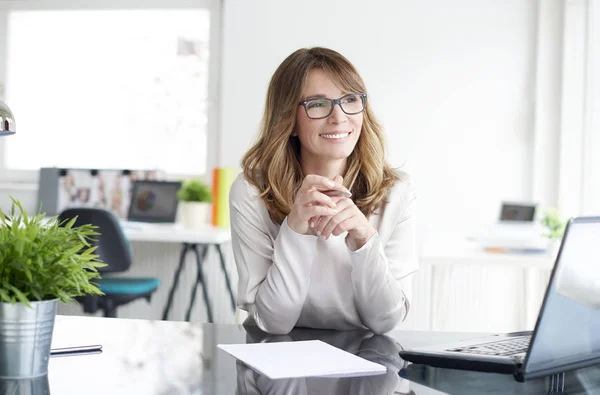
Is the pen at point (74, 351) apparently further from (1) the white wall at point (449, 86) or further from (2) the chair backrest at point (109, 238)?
(1) the white wall at point (449, 86)

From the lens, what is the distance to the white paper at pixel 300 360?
3.18 feet

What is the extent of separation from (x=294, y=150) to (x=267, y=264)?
322mm

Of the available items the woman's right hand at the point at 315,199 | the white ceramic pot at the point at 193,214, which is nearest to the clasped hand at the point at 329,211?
the woman's right hand at the point at 315,199

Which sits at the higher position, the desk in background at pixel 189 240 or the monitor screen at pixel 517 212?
the monitor screen at pixel 517 212

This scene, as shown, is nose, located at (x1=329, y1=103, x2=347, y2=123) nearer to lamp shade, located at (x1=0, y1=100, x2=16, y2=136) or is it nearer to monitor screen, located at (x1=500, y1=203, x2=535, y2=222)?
lamp shade, located at (x1=0, y1=100, x2=16, y2=136)

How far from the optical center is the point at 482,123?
3939mm

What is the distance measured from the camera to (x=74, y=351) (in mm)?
1088

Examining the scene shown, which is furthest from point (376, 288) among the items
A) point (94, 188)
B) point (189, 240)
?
point (94, 188)

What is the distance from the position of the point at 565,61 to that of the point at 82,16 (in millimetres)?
2812

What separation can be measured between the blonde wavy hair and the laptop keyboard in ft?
1.95

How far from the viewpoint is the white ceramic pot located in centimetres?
380

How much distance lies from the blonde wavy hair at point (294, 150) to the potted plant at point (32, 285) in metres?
0.80

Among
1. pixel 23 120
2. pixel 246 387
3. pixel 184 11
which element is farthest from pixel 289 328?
pixel 23 120

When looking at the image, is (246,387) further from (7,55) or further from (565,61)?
(7,55)
